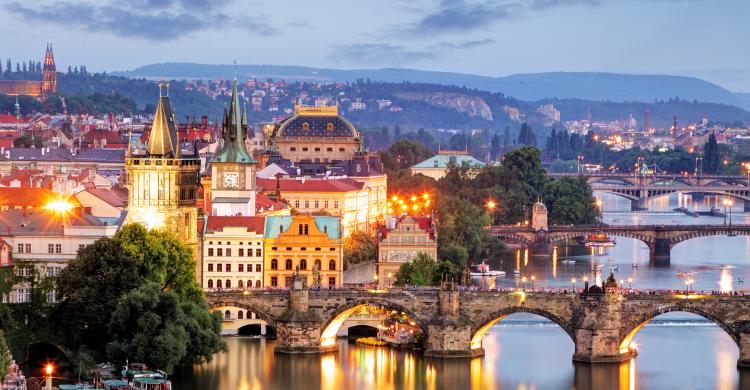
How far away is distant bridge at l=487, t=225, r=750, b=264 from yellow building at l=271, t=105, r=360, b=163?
46.3ft

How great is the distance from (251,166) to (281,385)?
2512 cm

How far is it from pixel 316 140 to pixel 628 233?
23900 mm

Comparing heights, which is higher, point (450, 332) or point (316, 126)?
point (316, 126)

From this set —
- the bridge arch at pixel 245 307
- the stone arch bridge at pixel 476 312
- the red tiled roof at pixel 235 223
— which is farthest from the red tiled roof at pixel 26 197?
the stone arch bridge at pixel 476 312

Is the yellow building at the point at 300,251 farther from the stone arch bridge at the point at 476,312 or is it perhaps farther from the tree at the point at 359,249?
the stone arch bridge at the point at 476,312

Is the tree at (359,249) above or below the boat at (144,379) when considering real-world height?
above

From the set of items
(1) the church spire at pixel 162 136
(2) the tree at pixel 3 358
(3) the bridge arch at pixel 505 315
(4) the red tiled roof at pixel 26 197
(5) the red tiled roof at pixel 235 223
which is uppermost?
(1) the church spire at pixel 162 136

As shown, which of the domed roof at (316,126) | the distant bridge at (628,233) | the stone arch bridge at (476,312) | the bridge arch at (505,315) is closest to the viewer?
the stone arch bridge at (476,312)

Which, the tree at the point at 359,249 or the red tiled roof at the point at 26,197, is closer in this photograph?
the red tiled roof at the point at 26,197

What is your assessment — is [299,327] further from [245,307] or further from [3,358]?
[3,358]

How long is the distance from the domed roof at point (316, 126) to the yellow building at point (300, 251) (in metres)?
52.3

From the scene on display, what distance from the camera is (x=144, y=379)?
217ft

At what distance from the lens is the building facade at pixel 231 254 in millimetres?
86250

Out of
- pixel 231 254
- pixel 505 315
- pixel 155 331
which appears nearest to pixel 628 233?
pixel 231 254
